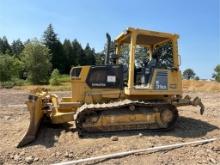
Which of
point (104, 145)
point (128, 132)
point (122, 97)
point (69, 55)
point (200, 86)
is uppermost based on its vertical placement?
point (69, 55)

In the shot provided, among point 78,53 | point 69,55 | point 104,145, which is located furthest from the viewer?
point 78,53

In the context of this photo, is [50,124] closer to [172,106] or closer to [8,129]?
[8,129]

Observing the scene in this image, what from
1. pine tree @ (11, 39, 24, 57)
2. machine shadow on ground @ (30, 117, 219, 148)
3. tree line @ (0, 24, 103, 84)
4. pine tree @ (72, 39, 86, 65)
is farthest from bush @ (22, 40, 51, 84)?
pine tree @ (11, 39, 24, 57)

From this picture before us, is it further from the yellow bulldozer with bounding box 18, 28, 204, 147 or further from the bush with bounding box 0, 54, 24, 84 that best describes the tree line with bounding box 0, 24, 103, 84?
the yellow bulldozer with bounding box 18, 28, 204, 147

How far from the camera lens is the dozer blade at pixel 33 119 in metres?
7.06

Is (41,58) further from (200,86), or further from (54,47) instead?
(200,86)

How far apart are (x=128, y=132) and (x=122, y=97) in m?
1.00

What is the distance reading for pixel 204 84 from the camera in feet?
113

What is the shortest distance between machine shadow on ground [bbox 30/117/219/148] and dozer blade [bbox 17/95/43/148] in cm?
18

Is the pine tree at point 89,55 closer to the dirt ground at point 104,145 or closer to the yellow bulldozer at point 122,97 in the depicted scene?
the yellow bulldozer at point 122,97

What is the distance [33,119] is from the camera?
7266mm

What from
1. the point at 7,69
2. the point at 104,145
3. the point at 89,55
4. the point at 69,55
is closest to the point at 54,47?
the point at 69,55

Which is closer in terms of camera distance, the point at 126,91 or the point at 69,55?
the point at 126,91

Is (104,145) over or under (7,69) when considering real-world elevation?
under
